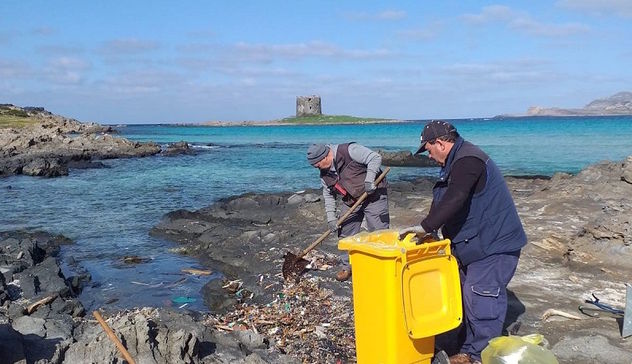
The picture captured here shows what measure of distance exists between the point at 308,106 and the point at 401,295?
11587 cm

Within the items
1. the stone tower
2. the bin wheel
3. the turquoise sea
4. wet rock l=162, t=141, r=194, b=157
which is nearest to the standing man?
the bin wheel

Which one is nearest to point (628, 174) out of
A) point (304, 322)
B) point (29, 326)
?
point (304, 322)

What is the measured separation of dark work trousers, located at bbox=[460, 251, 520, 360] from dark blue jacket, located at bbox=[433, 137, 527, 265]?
0.25 ft

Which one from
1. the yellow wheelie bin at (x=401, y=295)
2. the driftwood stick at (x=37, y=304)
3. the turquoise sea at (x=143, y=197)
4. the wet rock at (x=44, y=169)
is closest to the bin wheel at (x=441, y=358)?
the yellow wheelie bin at (x=401, y=295)

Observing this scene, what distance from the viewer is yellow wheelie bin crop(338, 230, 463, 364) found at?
3822 mm

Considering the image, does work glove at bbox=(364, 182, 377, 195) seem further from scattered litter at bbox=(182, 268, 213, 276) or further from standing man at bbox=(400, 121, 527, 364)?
scattered litter at bbox=(182, 268, 213, 276)

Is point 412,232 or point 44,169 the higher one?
point 412,232

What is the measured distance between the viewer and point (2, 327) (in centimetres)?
455

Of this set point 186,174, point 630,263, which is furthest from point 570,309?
point 186,174

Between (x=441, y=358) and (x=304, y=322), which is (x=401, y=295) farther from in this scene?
(x=304, y=322)

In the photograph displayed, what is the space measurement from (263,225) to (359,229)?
6.04 meters

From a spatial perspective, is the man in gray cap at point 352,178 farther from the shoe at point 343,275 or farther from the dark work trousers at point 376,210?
the shoe at point 343,275

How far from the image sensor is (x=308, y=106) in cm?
11844

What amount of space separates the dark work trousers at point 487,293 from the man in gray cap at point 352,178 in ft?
7.15
